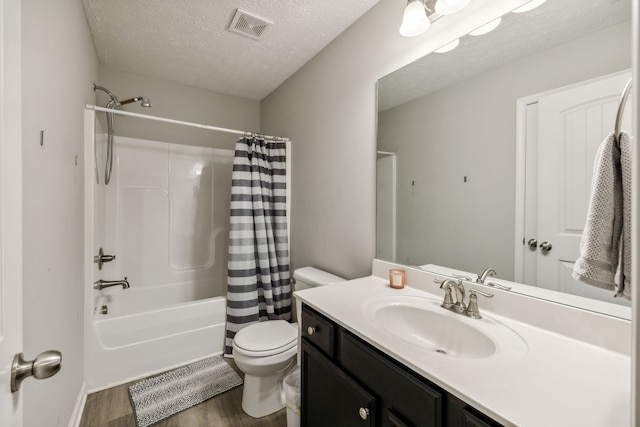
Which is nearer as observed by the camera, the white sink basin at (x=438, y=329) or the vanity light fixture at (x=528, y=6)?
the white sink basin at (x=438, y=329)

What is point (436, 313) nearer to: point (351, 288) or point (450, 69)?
point (351, 288)

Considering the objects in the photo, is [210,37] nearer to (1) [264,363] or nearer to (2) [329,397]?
(1) [264,363]

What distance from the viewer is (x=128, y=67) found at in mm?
2320

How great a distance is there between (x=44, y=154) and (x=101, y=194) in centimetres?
131

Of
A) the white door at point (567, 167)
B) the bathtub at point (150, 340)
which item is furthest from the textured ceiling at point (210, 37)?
the bathtub at point (150, 340)

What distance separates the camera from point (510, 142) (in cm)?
107

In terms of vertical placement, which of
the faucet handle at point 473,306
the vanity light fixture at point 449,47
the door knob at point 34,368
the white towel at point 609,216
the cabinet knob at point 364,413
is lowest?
the cabinet knob at point 364,413

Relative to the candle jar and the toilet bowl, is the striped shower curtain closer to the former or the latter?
the toilet bowl

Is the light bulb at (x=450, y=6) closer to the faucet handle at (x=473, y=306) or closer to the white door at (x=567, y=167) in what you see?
the white door at (x=567, y=167)

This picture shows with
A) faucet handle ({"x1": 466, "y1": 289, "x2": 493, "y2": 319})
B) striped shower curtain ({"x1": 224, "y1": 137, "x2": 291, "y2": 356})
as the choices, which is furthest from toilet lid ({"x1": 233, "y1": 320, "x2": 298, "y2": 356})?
faucet handle ({"x1": 466, "y1": 289, "x2": 493, "y2": 319})

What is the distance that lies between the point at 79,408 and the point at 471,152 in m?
2.43

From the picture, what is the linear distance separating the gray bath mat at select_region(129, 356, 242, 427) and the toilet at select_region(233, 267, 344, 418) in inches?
10.7

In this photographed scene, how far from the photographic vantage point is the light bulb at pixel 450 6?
1101 mm

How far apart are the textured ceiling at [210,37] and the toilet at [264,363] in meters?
1.62
